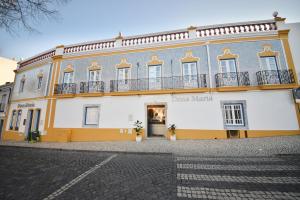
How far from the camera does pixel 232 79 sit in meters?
10.1

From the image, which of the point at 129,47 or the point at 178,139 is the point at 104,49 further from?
the point at 178,139

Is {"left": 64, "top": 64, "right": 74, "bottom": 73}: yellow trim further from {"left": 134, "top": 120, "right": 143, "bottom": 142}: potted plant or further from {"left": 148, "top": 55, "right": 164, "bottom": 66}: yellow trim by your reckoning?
{"left": 134, "top": 120, "right": 143, "bottom": 142}: potted plant

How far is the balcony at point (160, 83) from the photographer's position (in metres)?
10.5

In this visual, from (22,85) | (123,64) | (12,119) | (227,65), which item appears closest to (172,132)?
(227,65)

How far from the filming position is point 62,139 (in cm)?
1166

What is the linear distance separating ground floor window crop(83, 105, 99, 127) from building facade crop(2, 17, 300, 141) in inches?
3.2

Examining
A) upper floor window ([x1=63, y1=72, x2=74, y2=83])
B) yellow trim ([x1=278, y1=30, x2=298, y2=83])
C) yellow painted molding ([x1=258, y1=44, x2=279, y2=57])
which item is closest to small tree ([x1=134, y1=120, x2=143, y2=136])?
upper floor window ([x1=63, y1=72, x2=74, y2=83])

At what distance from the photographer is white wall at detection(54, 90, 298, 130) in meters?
9.18

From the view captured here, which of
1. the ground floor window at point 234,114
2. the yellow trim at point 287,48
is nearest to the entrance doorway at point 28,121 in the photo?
the ground floor window at point 234,114

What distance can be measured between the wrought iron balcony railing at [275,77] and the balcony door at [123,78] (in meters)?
9.50

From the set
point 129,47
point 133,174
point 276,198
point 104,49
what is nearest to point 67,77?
point 104,49

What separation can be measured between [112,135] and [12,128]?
1245 cm

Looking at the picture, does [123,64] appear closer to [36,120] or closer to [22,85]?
[36,120]

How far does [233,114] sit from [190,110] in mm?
2927
